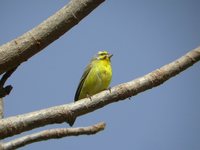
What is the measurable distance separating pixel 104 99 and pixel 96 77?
4593mm

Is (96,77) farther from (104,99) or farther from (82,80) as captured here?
(104,99)

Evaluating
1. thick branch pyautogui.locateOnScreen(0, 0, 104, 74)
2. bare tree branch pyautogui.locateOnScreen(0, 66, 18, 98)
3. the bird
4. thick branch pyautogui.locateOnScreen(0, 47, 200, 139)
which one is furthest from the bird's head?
thick branch pyautogui.locateOnScreen(0, 0, 104, 74)

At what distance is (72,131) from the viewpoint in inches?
167

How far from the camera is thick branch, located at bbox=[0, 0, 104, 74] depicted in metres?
2.91

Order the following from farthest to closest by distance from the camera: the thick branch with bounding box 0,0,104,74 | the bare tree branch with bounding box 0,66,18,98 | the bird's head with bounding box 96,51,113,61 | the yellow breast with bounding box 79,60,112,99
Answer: the bird's head with bounding box 96,51,113,61
the yellow breast with bounding box 79,60,112,99
the bare tree branch with bounding box 0,66,18,98
the thick branch with bounding box 0,0,104,74

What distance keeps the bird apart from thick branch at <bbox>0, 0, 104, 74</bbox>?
4926 millimetres

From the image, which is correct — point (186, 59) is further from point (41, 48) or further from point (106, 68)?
point (106, 68)

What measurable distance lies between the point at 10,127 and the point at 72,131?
1211 mm

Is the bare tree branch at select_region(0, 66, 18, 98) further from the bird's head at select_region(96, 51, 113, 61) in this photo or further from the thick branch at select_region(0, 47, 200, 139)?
the bird's head at select_region(96, 51, 113, 61)

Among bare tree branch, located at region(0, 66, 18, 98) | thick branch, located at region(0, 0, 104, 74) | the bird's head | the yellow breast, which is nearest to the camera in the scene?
thick branch, located at region(0, 0, 104, 74)

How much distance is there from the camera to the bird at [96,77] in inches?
313

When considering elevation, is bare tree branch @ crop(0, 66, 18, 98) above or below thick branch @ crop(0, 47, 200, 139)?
above

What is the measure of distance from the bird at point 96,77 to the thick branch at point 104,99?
14.4 feet

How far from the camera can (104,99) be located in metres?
3.47
